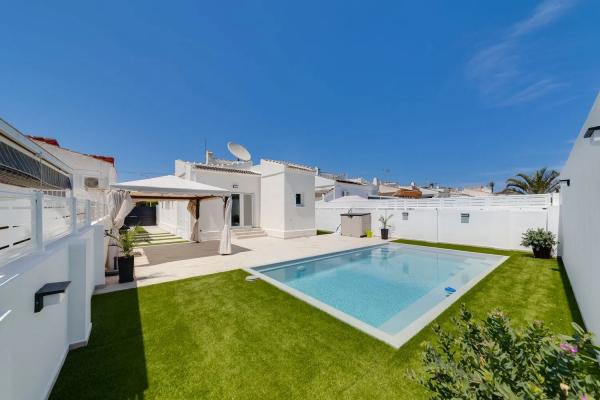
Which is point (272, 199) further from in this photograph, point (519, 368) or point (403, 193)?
point (403, 193)

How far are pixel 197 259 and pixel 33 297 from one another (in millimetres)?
8505

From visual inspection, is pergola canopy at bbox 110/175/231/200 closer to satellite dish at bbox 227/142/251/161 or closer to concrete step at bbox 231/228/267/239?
concrete step at bbox 231/228/267/239

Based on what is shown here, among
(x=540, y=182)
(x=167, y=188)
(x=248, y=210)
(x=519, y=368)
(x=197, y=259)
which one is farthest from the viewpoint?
(x=540, y=182)

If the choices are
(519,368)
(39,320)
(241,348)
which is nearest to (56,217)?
(39,320)

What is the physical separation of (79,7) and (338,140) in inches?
1254

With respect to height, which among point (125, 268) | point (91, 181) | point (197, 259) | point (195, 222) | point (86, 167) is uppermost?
point (86, 167)

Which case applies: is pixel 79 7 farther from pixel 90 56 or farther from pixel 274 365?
pixel 274 365

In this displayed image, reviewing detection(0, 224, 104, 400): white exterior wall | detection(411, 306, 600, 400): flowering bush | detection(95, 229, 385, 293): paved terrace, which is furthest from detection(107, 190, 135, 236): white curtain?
detection(411, 306, 600, 400): flowering bush

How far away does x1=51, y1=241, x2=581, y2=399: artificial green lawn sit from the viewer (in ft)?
10.6

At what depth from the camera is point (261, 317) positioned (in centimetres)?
528

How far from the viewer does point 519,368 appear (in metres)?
1.64

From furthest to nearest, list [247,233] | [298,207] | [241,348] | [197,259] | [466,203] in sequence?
[298,207] < [247,233] < [466,203] < [197,259] < [241,348]

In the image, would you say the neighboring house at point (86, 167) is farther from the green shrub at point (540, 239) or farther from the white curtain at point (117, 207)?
the green shrub at point (540, 239)

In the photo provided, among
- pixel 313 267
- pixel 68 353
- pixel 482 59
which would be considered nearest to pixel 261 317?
pixel 68 353
